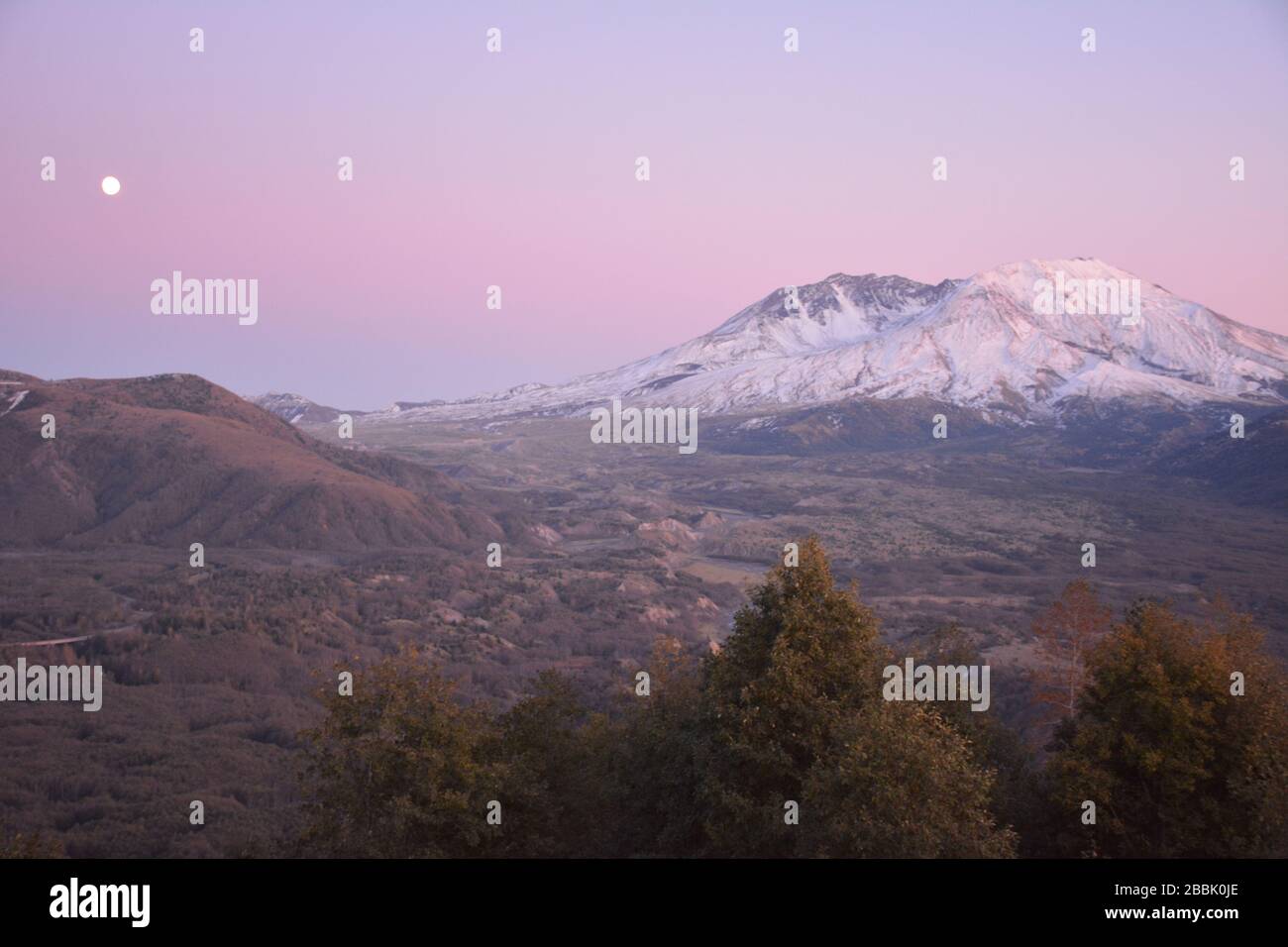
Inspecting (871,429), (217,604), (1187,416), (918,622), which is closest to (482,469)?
(871,429)

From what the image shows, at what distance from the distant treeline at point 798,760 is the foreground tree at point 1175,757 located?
33 mm

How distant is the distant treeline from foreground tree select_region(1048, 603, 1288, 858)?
0.03m

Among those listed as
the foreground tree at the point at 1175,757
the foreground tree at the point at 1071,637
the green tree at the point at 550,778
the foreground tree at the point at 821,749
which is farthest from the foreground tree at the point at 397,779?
the foreground tree at the point at 1071,637

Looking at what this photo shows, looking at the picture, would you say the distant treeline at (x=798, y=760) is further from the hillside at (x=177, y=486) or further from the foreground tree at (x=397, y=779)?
the hillside at (x=177, y=486)

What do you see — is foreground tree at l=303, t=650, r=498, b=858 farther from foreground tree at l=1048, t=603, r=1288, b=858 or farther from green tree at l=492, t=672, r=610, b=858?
foreground tree at l=1048, t=603, r=1288, b=858

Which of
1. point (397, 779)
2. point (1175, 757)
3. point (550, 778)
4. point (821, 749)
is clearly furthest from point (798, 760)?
point (397, 779)

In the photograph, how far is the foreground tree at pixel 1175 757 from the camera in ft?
49.2

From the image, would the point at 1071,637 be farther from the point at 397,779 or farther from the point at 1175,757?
the point at 397,779

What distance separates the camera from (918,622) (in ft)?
166

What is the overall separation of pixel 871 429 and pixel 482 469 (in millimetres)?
70024

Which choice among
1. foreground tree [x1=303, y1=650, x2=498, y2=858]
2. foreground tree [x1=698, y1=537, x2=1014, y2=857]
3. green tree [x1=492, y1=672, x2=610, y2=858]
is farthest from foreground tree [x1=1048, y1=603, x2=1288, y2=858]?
foreground tree [x1=303, y1=650, x2=498, y2=858]

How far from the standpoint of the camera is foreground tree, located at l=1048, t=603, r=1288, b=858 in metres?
15.0

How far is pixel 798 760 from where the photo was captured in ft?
50.0

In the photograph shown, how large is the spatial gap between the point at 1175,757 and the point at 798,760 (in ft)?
20.3
